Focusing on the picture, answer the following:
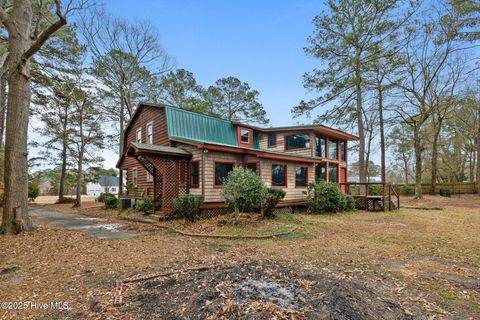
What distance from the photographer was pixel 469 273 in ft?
14.1

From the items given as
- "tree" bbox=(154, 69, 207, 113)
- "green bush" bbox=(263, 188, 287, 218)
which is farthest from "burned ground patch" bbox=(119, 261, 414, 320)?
"tree" bbox=(154, 69, 207, 113)

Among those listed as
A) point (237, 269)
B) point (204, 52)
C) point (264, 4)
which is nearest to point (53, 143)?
point (204, 52)

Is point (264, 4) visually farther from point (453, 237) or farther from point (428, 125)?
point (428, 125)

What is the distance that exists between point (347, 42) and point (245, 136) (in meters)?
9.35

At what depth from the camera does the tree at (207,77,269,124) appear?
26969mm

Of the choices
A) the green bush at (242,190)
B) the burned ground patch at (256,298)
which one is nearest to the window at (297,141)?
the green bush at (242,190)

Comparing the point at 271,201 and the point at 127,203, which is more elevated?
the point at 271,201

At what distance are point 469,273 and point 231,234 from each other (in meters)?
5.27

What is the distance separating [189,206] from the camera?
912cm

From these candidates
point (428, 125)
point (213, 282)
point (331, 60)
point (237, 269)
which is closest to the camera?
point (213, 282)

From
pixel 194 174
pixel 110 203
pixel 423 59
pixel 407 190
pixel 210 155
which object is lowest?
pixel 407 190

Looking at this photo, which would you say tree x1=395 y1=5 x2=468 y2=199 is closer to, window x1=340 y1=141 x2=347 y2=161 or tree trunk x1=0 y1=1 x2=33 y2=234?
window x1=340 y1=141 x2=347 y2=161

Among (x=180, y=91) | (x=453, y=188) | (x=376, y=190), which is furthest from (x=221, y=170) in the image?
(x=453, y=188)

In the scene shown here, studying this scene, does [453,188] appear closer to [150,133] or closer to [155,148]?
[150,133]
